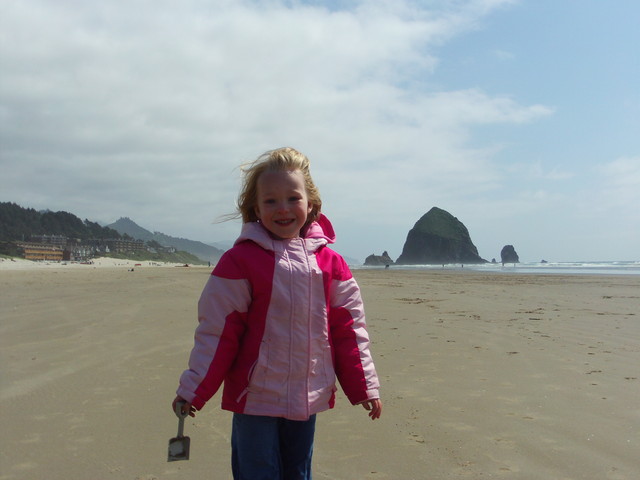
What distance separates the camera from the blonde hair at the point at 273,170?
7.84ft

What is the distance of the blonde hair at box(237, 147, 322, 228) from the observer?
7.84 ft

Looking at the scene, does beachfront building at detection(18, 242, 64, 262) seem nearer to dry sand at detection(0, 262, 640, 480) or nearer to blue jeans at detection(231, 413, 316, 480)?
dry sand at detection(0, 262, 640, 480)

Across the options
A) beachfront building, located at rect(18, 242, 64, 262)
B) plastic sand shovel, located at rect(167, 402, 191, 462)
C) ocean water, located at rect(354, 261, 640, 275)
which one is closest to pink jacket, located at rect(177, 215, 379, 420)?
plastic sand shovel, located at rect(167, 402, 191, 462)

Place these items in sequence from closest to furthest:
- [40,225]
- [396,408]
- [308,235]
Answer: [308,235] → [396,408] → [40,225]

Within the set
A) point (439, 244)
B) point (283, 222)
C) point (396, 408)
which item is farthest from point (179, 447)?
point (439, 244)

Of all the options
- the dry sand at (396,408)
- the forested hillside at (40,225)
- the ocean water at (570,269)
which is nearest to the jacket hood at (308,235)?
the dry sand at (396,408)

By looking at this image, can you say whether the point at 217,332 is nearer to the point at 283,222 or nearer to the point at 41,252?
the point at 283,222

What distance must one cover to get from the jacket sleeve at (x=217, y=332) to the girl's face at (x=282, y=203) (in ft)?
0.92

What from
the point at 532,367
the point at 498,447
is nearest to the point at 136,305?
the point at 532,367

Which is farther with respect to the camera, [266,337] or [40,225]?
[40,225]

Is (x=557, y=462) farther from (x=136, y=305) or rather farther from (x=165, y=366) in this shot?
(x=136, y=305)

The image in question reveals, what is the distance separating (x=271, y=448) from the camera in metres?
2.11

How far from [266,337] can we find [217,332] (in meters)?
0.20

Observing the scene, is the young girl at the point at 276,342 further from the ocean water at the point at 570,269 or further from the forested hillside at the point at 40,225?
the forested hillside at the point at 40,225
